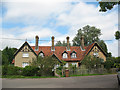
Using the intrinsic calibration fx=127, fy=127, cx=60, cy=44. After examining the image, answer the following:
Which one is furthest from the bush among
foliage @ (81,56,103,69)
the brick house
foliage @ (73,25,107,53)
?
foliage @ (73,25,107,53)

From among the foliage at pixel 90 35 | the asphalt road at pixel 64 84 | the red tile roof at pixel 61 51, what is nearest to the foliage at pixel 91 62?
the red tile roof at pixel 61 51

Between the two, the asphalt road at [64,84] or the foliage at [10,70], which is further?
the foliage at [10,70]

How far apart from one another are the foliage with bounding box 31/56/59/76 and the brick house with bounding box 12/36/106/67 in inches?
404

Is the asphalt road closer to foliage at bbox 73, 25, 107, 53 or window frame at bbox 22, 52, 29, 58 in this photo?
window frame at bbox 22, 52, 29, 58

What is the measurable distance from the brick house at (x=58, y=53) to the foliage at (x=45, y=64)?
1027 centimetres

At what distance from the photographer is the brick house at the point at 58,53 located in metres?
31.3

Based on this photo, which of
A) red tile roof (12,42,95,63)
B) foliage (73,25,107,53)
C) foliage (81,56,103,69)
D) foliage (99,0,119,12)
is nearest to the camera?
foliage (99,0,119,12)

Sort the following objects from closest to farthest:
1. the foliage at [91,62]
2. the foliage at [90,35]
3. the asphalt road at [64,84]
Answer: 1. the asphalt road at [64,84]
2. the foliage at [91,62]
3. the foliage at [90,35]

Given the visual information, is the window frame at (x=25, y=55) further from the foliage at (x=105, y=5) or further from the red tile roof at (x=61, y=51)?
the foliage at (x=105, y=5)

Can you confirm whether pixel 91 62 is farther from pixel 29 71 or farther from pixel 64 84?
pixel 64 84

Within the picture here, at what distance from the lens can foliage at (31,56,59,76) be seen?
20.1 meters

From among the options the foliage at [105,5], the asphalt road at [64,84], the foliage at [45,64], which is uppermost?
the foliage at [105,5]

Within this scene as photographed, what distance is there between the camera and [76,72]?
76.8 ft

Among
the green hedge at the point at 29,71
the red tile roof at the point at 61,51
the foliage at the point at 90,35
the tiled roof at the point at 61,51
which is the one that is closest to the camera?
the green hedge at the point at 29,71
